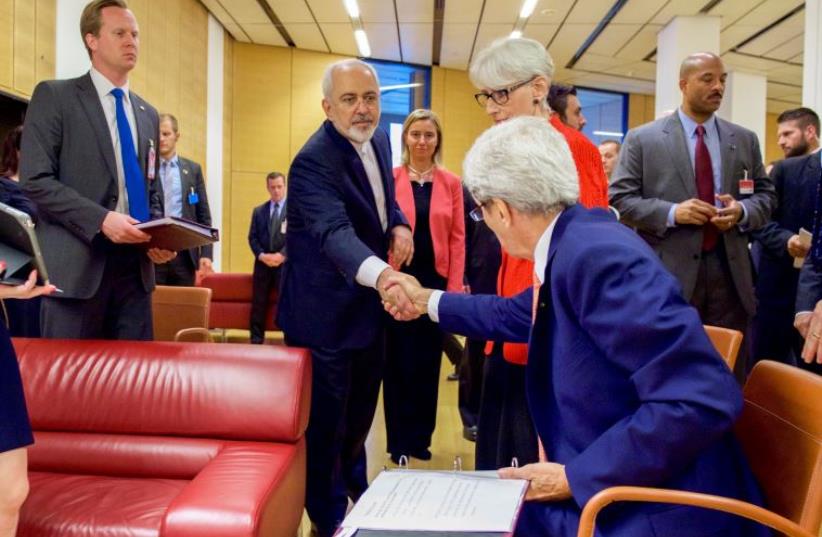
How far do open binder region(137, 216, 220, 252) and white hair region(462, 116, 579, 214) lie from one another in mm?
1070

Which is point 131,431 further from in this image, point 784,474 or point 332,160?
point 784,474

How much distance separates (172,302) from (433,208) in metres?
1.39

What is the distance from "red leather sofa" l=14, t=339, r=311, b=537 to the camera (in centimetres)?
186

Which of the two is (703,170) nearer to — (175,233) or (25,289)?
(175,233)

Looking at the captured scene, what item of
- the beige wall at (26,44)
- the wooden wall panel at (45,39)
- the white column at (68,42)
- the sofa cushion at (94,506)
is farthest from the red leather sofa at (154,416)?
the white column at (68,42)

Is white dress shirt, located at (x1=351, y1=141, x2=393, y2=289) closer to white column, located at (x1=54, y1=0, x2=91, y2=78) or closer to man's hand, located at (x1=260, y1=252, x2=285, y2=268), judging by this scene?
white column, located at (x1=54, y1=0, x2=91, y2=78)

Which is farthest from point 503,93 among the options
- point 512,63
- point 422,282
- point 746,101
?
point 746,101

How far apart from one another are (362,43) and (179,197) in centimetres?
463

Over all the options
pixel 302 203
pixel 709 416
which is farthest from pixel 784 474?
pixel 302 203

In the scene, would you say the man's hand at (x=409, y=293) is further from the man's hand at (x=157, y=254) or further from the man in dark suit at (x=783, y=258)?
the man in dark suit at (x=783, y=258)

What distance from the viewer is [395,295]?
1.98 meters

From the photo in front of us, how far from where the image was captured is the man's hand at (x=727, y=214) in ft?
8.58

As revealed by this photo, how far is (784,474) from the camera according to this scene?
119 centimetres

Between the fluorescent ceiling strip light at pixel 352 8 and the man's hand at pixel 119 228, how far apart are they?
5759 mm
